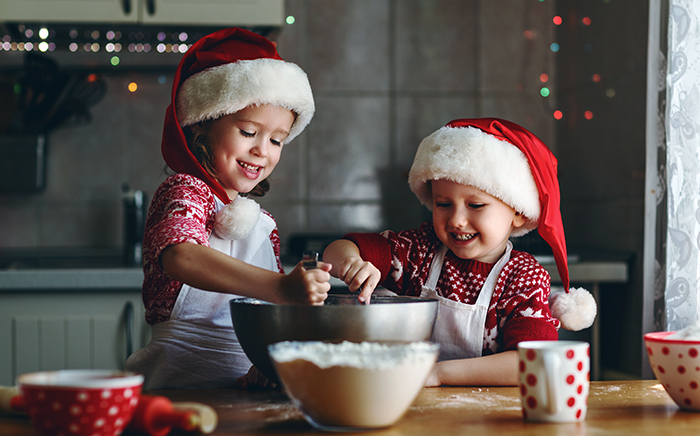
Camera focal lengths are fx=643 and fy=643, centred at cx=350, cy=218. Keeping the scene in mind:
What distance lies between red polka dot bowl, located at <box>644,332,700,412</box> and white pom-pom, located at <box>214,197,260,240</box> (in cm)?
60

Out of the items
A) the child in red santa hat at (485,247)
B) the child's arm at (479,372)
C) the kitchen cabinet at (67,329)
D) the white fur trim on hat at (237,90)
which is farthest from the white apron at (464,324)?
the kitchen cabinet at (67,329)

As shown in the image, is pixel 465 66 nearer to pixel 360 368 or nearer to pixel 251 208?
pixel 251 208

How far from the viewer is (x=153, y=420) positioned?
57 centimetres

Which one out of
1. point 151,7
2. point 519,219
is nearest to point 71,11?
point 151,7

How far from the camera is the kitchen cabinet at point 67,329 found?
1.77m

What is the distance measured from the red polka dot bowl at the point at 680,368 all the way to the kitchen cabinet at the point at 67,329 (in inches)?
55.7

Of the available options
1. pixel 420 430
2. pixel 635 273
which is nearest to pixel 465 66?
pixel 635 273

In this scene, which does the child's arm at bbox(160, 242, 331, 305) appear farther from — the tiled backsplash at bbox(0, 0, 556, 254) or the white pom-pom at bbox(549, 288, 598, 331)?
the tiled backsplash at bbox(0, 0, 556, 254)

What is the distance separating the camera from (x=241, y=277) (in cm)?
72

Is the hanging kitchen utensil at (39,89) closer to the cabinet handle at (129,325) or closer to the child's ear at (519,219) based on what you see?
the cabinet handle at (129,325)

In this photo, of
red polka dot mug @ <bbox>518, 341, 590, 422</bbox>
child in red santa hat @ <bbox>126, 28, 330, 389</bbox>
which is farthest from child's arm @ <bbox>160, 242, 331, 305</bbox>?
red polka dot mug @ <bbox>518, 341, 590, 422</bbox>

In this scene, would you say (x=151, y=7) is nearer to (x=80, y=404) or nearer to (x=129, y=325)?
(x=129, y=325)

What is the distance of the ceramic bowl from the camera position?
1.83 feet

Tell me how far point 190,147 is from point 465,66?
155cm
